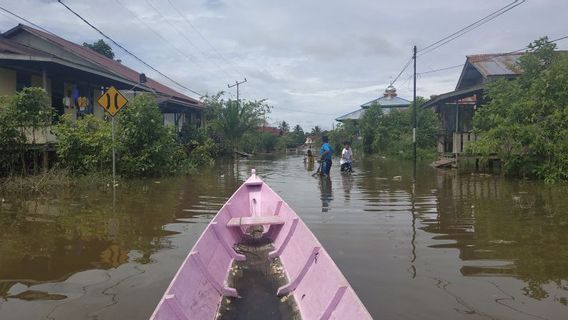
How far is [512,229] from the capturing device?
812 cm

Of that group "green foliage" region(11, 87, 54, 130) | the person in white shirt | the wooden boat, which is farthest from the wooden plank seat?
the person in white shirt

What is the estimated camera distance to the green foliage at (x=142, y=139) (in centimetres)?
1590

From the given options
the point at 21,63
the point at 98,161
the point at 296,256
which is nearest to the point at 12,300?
the point at 296,256

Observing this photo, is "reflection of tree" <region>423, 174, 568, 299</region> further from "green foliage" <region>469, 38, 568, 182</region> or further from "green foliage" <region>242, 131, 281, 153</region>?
"green foliage" <region>242, 131, 281, 153</region>

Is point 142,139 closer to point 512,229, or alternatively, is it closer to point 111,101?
point 111,101

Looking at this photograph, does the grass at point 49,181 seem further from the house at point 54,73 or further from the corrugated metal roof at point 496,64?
the corrugated metal roof at point 496,64

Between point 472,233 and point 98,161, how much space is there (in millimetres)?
11640

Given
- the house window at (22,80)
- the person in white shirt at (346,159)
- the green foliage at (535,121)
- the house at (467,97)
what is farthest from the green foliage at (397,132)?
the house window at (22,80)

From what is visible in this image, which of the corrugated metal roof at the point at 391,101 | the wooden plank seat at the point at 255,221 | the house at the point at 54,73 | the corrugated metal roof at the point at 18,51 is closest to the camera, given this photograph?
the wooden plank seat at the point at 255,221

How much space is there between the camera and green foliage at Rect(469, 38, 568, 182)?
15070 millimetres

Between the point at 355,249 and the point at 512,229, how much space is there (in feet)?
10.0

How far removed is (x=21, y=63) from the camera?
54.5 ft

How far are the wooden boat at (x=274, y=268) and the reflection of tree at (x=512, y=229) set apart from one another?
2196mm

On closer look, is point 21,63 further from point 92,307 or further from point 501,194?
point 501,194
